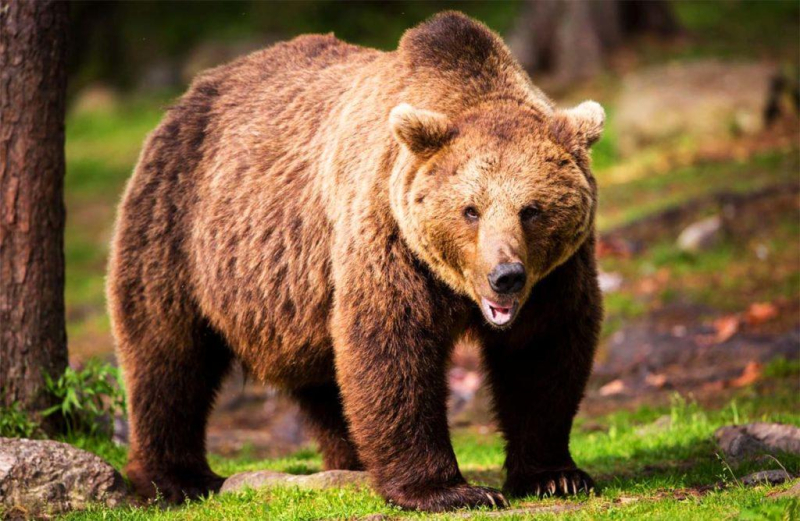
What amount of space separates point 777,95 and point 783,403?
9.09 metres

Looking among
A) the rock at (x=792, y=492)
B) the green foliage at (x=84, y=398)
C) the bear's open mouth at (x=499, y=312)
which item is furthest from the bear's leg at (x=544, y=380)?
the green foliage at (x=84, y=398)

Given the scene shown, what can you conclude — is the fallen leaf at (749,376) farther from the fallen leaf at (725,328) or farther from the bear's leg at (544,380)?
the bear's leg at (544,380)

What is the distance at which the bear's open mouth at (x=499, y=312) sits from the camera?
5.89m

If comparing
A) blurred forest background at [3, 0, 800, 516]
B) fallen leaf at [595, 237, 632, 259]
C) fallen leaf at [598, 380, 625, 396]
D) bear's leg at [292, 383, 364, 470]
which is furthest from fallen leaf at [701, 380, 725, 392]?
bear's leg at [292, 383, 364, 470]

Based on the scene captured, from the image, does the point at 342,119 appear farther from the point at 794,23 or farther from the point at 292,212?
the point at 794,23

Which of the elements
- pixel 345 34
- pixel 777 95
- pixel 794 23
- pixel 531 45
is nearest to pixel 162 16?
pixel 345 34

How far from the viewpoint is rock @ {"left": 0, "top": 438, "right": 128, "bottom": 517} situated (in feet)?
21.5

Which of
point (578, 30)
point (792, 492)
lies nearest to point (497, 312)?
point (792, 492)

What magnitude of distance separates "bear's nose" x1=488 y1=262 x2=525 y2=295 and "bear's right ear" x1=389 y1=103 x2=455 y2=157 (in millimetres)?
823

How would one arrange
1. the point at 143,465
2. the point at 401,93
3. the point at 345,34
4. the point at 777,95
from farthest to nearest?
the point at 345,34, the point at 777,95, the point at 143,465, the point at 401,93

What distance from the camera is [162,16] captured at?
31.6 meters

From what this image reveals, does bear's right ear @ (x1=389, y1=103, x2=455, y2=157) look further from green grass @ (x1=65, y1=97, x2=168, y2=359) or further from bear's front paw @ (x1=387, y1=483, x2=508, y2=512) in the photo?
green grass @ (x1=65, y1=97, x2=168, y2=359)

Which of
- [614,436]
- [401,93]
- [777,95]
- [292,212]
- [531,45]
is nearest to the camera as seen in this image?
[401,93]

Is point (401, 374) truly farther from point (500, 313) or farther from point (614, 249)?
point (614, 249)
